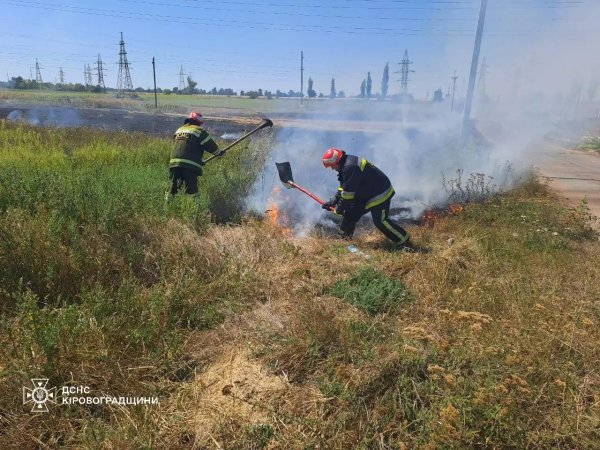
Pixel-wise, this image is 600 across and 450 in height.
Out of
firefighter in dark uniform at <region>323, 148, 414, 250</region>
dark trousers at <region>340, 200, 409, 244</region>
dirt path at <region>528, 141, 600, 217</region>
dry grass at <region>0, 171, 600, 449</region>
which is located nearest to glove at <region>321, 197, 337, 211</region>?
firefighter in dark uniform at <region>323, 148, 414, 250</region>

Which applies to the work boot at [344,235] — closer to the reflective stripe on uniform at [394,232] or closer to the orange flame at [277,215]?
the reflective stripe on uniform at [394,232]

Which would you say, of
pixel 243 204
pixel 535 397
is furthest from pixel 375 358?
pixel 243 204

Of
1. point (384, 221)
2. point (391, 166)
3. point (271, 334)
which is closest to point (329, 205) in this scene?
point (384, 221)

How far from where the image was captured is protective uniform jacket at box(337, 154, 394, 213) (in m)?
5.80

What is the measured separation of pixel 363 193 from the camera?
596cm

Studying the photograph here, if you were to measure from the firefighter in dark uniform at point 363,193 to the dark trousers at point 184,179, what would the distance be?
232 centimetres

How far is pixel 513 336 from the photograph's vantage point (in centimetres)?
309

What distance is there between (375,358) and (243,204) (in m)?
4.60

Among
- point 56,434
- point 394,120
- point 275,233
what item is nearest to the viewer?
point 56,434

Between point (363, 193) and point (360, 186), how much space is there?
0.12 m

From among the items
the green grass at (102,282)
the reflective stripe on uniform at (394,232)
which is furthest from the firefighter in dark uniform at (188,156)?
the reflective stripe on uniform at (394,232)

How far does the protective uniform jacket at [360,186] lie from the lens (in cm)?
580

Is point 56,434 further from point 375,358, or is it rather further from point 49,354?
point 375,358

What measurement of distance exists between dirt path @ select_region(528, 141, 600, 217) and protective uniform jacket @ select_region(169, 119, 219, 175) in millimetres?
7960
